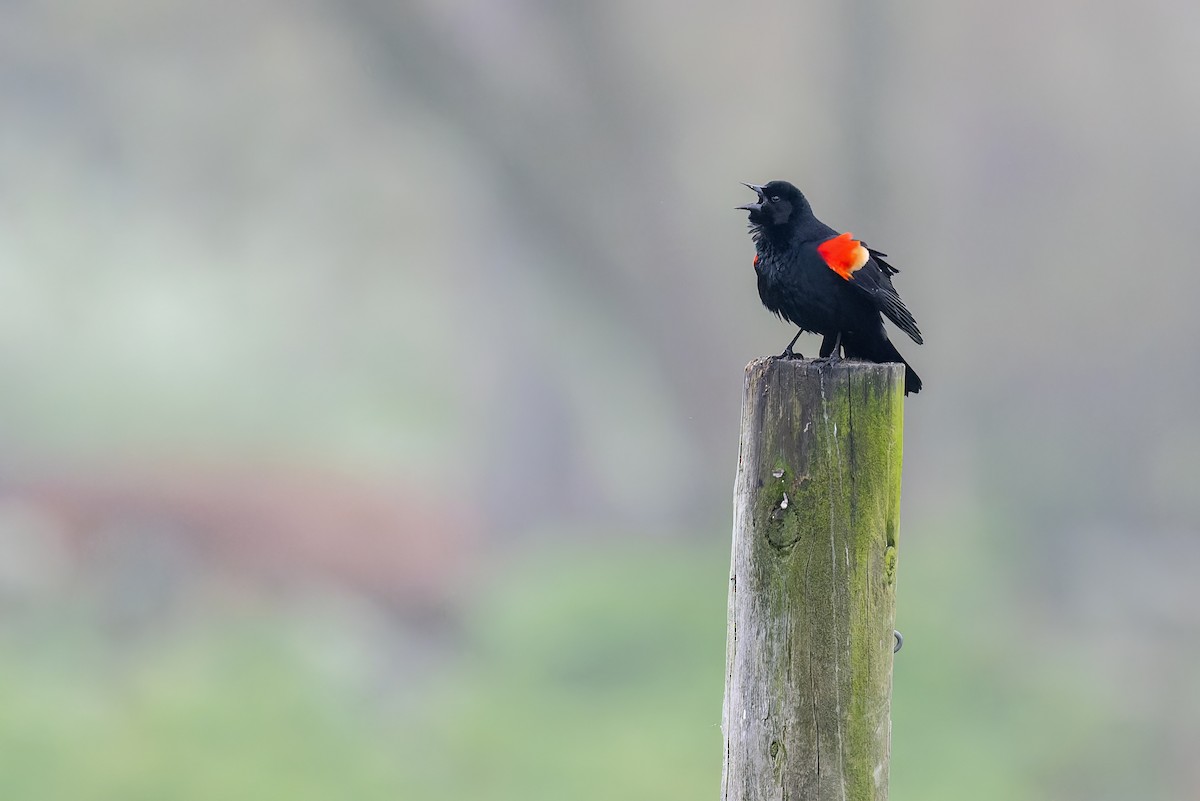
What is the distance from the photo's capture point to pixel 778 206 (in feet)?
11.7

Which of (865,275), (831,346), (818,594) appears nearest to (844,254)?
(865,275)

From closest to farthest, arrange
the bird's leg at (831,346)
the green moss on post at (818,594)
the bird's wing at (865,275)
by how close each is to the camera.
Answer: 1. the green moss on post at (818,594)
2. the bird's wing at (865,275)
3. the bird's leg at (831,346)

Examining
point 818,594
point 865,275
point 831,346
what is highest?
point 865,275

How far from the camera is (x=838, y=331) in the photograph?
3.42m

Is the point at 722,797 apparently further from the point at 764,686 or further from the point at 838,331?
the point at 838,331

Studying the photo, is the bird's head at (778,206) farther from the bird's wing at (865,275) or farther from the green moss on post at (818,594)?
the green moss on post at (818,594)

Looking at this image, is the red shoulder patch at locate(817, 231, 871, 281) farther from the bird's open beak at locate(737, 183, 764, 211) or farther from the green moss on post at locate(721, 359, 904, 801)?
the green moss on post at locate(721, 359, 904, 801)

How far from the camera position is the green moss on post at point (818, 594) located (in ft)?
6.97

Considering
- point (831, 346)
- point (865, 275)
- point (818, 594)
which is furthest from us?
point (831, 346)

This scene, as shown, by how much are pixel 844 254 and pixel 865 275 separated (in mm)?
93

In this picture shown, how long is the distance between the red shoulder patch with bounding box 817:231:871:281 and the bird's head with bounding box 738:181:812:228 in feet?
0.63

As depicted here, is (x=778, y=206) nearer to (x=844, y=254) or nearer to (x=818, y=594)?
(x=844, y=254)

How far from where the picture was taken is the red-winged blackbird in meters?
3.34

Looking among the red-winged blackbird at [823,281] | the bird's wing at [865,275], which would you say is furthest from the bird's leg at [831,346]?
the bird's wing at [865,275]
